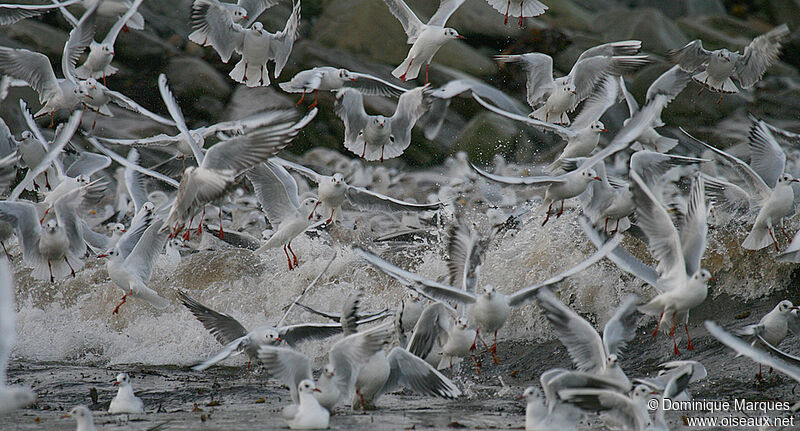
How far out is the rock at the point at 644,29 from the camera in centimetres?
1961

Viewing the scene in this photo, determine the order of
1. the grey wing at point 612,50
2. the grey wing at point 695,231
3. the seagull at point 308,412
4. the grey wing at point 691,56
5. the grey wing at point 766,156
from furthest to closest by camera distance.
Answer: the grey wing at point 691,56
the grey wing at point 612,50
the grey wing at point 766,156
the grey wing at point 695,231
the seagull at point 308,412

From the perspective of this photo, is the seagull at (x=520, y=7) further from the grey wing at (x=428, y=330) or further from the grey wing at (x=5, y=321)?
the grey wing at (x=5, y=321)

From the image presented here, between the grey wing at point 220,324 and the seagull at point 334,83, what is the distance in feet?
6.99

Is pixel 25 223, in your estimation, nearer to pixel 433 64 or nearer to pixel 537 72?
pixel 537 72

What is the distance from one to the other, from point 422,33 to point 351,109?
97 centimetres

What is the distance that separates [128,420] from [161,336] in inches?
132

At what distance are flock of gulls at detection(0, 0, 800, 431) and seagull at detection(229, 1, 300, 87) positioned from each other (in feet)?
0.06

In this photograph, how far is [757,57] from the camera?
9.32 meters

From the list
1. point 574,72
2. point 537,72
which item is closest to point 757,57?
point 574,72

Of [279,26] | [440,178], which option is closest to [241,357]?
[440,178]

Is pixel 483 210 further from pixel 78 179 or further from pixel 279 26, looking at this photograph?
pixel 279 26

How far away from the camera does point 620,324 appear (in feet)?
19.7

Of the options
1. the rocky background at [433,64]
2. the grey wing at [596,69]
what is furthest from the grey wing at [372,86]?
the rocky background at [433,64]

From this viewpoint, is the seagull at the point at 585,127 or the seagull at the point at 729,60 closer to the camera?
the seagull at the point at 585,127
